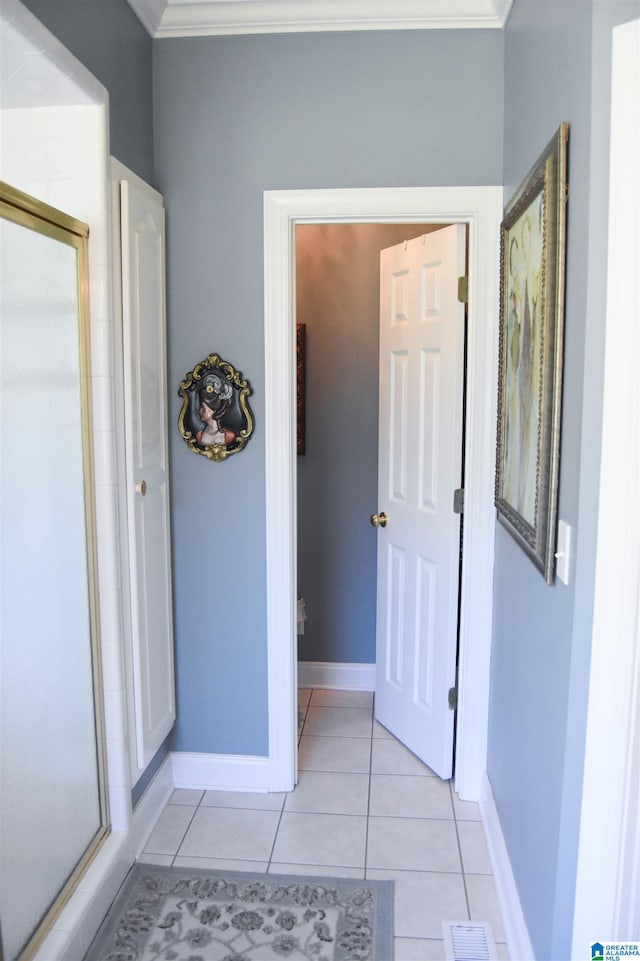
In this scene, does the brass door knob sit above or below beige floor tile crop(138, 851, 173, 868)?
above

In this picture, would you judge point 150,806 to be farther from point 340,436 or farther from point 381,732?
point 340,436

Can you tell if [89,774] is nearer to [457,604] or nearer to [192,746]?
[192,746]

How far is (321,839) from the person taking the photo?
7.84 feet

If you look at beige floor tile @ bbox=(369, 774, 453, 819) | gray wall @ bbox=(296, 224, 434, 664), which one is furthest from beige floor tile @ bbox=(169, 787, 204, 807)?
gray wall @ bbox=(296, 224, 434, 664)

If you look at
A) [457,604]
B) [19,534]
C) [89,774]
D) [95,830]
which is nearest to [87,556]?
[19,534]

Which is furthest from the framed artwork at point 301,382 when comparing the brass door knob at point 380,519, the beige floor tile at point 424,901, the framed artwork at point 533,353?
the beige floor tile at point 424,901

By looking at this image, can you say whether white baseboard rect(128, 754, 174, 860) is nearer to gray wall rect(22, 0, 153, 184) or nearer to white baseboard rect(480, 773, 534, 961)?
white baseboard rect(480, 773, 534, 961)

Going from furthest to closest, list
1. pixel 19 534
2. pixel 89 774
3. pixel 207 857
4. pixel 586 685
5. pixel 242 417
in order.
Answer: pixel 242 417, pixel 207 857, pixel 89 774, pixel 19 534, pixel 586 685

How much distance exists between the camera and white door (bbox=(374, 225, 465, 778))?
8.54 feet

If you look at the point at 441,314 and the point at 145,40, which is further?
the point at 441,314

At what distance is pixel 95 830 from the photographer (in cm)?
211

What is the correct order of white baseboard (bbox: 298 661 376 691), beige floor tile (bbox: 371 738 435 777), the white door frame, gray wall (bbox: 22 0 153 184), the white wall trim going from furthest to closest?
white baseboard (bbox: 298 661 376 691), beige floor tile (bbox: 371 738 435 777), the white door frame, gray wall (bbox: 22 0 153 184), the white wall trim

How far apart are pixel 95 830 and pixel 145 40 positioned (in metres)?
2.50

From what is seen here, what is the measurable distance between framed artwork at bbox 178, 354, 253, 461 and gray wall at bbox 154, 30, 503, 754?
0.04 metres
